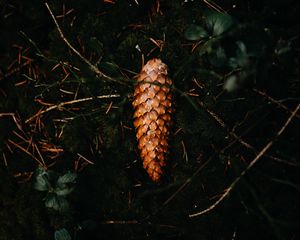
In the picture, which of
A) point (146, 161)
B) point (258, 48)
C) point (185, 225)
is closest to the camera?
point (258, 48)

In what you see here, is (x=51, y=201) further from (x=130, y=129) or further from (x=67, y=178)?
(x=130, y=129)

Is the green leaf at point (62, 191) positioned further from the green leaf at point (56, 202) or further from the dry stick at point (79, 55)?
the dry stick at point (79, 55)

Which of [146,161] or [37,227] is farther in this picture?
[37,227]

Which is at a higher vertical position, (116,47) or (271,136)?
(116,47)

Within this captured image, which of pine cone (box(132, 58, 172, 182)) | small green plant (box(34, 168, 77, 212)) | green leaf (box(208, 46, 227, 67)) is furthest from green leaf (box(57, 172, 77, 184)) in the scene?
green leaf (box(208, 46, 227, 67))

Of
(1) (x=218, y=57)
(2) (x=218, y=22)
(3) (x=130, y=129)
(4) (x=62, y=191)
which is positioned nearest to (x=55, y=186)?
(4) (x=62, y=191)

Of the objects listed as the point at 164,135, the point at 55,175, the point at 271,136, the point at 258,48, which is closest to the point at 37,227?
the point at 55,175

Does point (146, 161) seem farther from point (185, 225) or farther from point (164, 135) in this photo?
point (185, 225)
